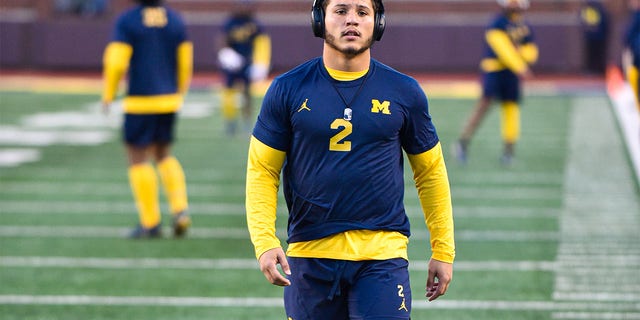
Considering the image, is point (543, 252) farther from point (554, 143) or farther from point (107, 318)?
point (554, 143)

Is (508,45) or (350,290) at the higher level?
(350,290)

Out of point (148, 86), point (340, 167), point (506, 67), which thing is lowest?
point (506, 67)

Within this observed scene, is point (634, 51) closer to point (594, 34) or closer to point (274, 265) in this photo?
point (274, 265)

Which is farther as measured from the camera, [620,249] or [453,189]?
[453,189]

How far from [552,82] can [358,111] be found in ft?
88.5

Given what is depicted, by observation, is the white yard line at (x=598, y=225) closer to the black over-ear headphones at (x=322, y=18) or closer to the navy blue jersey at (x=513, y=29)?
the navy blue jersey at (x=513, y=29)

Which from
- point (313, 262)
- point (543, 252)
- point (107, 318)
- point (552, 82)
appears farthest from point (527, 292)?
point (552, 82)

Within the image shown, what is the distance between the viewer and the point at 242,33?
1970cm

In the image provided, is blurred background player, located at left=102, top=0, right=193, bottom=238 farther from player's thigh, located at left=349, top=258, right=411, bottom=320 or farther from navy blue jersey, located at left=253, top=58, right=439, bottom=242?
player's thigh, located at left=349, top=258, right=411, bottom=320

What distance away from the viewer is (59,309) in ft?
27.5

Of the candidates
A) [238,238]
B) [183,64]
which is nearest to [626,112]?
[238,238]

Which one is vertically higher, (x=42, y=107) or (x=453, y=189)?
(x=453, y=189)

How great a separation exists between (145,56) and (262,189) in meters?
5.86

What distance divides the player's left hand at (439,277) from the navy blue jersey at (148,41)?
595 centimetres
